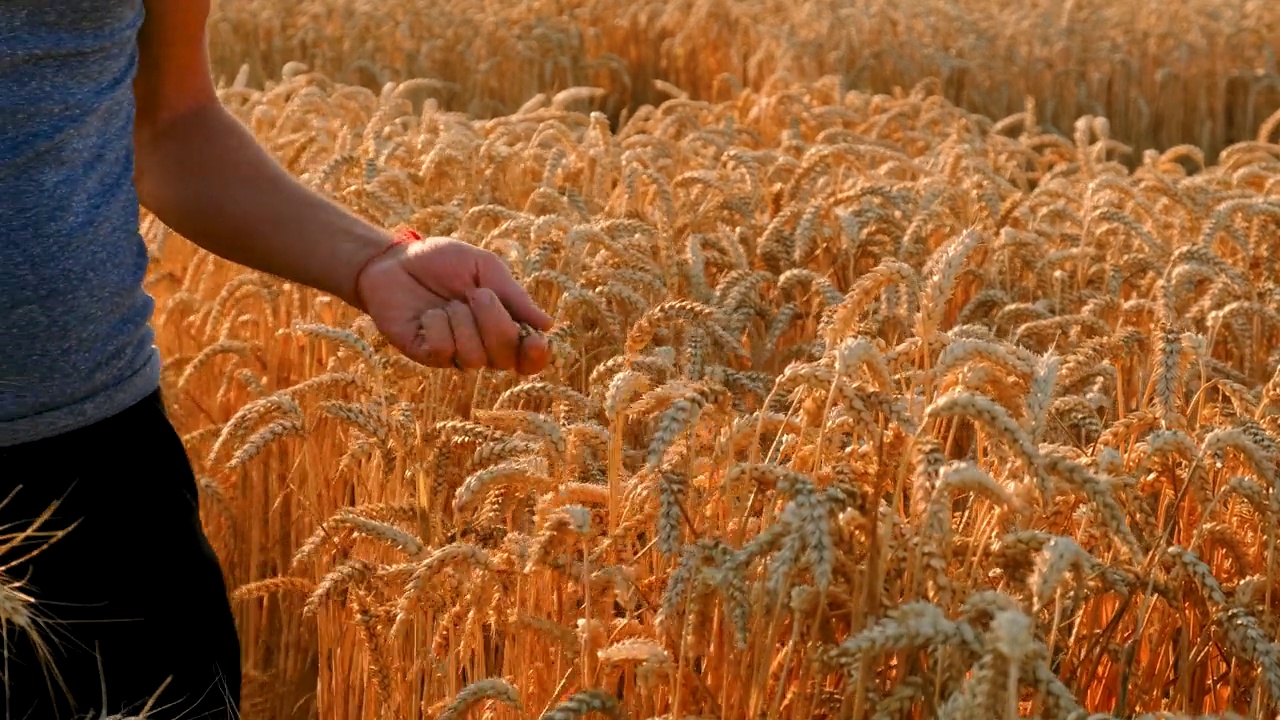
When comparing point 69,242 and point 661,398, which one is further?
point 661,398

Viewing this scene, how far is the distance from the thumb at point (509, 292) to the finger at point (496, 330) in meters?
0.03

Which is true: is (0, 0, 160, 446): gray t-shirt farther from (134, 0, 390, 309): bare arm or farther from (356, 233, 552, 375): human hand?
(356, 233, 552, 375): human hand

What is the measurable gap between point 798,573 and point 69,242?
0.85 metres

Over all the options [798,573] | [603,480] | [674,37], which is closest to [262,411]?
[603,480]

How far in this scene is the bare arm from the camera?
5.49ft

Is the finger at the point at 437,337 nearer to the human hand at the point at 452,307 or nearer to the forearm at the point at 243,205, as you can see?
the human hand at the point at 452,307

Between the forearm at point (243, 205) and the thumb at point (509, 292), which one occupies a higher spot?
the forearm at point (243, 205)

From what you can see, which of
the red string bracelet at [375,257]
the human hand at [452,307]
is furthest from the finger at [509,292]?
the red string bracelet at [375,257]

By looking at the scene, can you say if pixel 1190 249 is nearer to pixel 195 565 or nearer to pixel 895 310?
pixel 895 310

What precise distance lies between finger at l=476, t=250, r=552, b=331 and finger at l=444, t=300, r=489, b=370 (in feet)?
0.14

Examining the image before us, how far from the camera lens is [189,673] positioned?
62.8 inches

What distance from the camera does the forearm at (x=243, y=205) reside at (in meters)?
1.67

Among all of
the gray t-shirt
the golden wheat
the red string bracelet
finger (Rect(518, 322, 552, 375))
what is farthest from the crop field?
the gray t-shirt

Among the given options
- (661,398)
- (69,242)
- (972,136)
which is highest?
(69,242)
